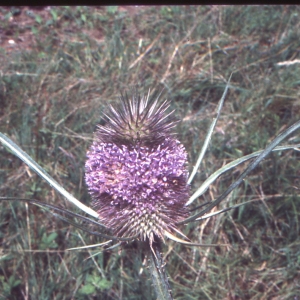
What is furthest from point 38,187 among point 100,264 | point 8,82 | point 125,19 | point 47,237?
point 125,19

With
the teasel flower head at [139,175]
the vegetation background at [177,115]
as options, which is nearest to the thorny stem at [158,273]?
the teasel flower head at [139,175]

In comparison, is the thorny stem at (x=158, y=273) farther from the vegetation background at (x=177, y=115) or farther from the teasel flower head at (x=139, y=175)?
the vegetation background at (x=177, y=115)

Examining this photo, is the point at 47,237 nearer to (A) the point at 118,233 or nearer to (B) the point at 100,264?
(B) the point at 100,264

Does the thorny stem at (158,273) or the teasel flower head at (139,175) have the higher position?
the teasel flower head at (139,175)

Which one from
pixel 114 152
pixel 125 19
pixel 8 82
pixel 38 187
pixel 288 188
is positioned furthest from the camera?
pixel 125 19

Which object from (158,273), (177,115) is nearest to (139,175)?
(158,273)

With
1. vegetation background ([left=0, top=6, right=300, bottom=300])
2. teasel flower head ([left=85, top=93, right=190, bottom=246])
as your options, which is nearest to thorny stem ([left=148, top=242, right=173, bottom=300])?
teasel flower head ([left=85, top=93, right=190, bottom=246])

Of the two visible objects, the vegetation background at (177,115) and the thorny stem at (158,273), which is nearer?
the thorny stem at (158,273)

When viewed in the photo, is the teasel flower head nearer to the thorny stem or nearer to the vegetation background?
the thorny stem
